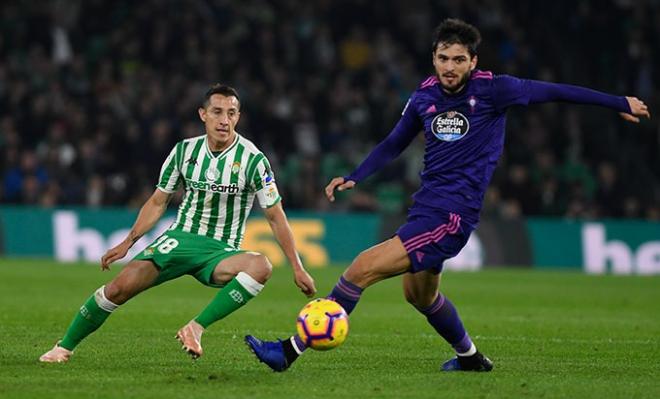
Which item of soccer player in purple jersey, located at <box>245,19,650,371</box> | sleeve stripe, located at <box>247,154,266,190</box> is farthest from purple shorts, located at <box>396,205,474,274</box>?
sleeve stripe, located at <box>247,154,266,190</box>

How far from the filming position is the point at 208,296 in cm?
1616

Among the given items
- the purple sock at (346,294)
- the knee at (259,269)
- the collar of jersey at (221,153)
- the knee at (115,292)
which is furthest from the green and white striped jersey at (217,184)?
the purple sock at (346,294)

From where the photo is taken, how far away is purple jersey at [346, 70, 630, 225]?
820 centimetres

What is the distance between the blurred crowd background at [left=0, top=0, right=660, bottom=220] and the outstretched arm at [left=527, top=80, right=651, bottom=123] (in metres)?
15.2

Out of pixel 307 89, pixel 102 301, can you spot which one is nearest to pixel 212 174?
pixel 102 301

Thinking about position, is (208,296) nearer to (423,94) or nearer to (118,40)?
(423,94)

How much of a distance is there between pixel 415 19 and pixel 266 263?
1965 cm

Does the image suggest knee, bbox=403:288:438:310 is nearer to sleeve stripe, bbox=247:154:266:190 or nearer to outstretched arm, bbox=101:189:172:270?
sleeve stripe, bbox=247:154:266:190

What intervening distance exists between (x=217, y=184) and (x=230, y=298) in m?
0.87

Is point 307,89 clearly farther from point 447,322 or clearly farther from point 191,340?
point 191,340

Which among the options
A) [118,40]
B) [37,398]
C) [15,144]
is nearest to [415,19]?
[118,40]

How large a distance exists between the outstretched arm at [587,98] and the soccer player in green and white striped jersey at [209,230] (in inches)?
78.3

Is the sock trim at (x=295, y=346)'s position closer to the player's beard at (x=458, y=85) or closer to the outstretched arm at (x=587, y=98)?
the player's beard at (x=458, y=85)

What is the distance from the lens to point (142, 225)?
8.79 m
